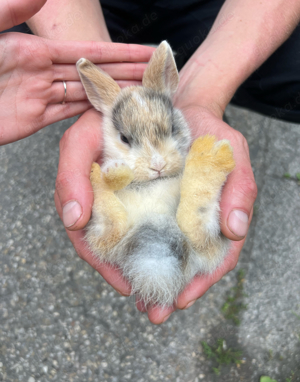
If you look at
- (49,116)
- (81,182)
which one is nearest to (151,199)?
(81,182)

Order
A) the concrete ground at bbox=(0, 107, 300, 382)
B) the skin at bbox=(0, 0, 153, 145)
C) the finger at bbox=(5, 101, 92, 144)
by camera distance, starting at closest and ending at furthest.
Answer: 1. the skin at bbox=(0, 0, 153, 145)
2. the finger at bbox=(5, 101, 92, 144)
3. the concrete ground at bbox=(0, 107, 300, 382)

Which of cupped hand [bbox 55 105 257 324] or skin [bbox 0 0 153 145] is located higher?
skin [bbox 0 0 153 145]

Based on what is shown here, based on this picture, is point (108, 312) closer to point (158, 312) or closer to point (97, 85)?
point (158, 312)

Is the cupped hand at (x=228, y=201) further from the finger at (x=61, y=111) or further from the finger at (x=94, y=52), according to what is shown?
the finger at (x=61, y=111)

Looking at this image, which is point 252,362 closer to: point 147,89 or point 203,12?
point 147,89

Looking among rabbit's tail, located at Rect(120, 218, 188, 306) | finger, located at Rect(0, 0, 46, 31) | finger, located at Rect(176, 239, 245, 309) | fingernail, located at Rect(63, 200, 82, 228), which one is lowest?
finger, located at Rect(176, 239, 245, 309)

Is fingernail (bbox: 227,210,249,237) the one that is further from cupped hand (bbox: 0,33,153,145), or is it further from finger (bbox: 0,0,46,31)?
finger (bbox: 0,0,46,31)

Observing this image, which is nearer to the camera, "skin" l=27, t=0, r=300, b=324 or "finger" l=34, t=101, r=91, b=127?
"skin" l=27, t=0, r=300, b=324

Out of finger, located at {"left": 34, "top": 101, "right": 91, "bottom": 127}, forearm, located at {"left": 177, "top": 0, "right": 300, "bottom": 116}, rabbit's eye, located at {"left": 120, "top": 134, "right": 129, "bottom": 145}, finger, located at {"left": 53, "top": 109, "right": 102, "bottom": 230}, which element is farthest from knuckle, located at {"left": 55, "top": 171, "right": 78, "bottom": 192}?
forearm, located at {"left": 177, "top": 0, "right": 300, "bottom": 116}
